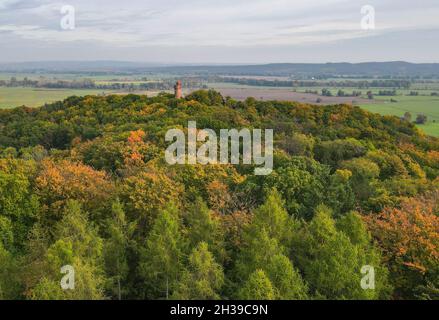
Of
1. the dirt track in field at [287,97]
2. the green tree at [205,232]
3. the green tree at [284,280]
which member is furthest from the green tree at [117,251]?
the dirt track in field at [287,97]

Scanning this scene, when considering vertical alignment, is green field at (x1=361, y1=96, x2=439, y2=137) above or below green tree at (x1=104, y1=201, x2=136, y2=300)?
above

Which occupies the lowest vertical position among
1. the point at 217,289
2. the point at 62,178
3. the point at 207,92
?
the point at 217,289

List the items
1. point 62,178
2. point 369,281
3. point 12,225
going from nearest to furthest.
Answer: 1. point 369,281
2. point 12,225
3. point 62,178

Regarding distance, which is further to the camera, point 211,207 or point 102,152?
point 102,152

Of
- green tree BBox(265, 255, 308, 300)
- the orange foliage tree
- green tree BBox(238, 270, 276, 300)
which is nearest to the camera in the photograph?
green tree BBox(238, 270, 276, 300)

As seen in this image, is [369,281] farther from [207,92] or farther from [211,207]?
[207,92]

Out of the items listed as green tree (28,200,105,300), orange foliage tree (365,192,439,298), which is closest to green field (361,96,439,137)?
orange foliage tree (365,192,439,298)

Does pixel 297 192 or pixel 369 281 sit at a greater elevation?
pixel 297 192

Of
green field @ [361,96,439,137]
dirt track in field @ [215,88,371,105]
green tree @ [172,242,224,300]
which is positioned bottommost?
green tree @ [172,242,224,300]

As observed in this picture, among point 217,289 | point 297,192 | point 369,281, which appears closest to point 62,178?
point 217,289

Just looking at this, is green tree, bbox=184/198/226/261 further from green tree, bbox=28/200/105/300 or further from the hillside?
green tree, bbox=28/200/105/300
